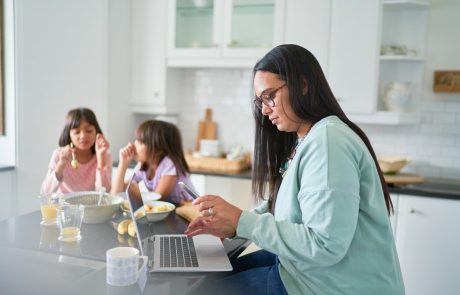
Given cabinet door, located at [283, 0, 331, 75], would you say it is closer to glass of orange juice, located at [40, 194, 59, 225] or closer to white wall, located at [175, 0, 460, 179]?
white wall, located at [175, 0, 460, 179]

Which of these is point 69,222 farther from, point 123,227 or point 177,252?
point 177,252

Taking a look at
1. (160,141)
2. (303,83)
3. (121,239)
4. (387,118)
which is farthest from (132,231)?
(387,118)

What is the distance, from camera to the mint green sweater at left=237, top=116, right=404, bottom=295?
3.57 feet

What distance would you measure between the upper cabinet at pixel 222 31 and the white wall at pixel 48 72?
22.7 inches

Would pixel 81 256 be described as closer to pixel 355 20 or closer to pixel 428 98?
pixel 355 20

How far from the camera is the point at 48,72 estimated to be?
2.79 meters

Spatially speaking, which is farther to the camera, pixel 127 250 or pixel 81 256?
pixel 81 256

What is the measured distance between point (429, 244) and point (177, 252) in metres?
1.80

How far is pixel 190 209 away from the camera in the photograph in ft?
5.96

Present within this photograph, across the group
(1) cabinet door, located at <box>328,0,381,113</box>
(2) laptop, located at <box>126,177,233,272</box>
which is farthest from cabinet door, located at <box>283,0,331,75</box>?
(2) laptop, located at <box>126,177,233,272</box>

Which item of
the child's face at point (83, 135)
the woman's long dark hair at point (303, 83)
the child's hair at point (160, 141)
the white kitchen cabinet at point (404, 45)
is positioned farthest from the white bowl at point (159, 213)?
the white kitchen cabinet at point (404, 45)

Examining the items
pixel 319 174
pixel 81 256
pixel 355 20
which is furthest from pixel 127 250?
pixel 355 20

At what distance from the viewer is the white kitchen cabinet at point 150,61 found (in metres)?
3.46

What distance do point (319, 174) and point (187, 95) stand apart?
277 centimetres
